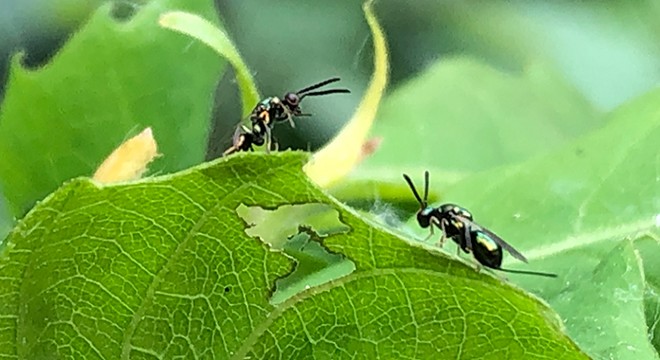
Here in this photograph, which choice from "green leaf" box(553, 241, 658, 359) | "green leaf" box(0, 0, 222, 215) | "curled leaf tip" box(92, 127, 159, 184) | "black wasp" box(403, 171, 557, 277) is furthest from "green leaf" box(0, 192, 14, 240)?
"green leaf" box(553, 241, 658, 359)

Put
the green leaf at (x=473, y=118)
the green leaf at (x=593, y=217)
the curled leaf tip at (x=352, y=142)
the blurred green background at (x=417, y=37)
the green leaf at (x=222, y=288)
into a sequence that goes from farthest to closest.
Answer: the blurred green background at (x=417, y=37) → the green leaf at (x=473, y=118) → the curled leaf tip at (x=352, y=142) → the green leaf at (x=593, y=217) → the green leaf at (x=222, y=288)

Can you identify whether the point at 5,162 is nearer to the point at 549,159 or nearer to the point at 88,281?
the point at 88,281

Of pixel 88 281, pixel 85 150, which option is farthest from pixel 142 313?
pixel 85 150

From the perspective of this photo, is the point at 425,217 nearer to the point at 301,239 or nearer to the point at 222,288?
the point at 301,239

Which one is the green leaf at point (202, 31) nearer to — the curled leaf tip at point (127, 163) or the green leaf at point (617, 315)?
the curled leaf tip at point (127, 163)

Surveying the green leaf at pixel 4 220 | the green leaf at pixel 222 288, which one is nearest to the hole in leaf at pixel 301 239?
the green leaf at pixel 222 288

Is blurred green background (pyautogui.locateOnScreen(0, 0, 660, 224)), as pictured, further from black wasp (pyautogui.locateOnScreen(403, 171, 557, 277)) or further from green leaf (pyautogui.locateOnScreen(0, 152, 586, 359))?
green leaf (pyautogui.locateOnScreen(0, 152, 586, 359))
